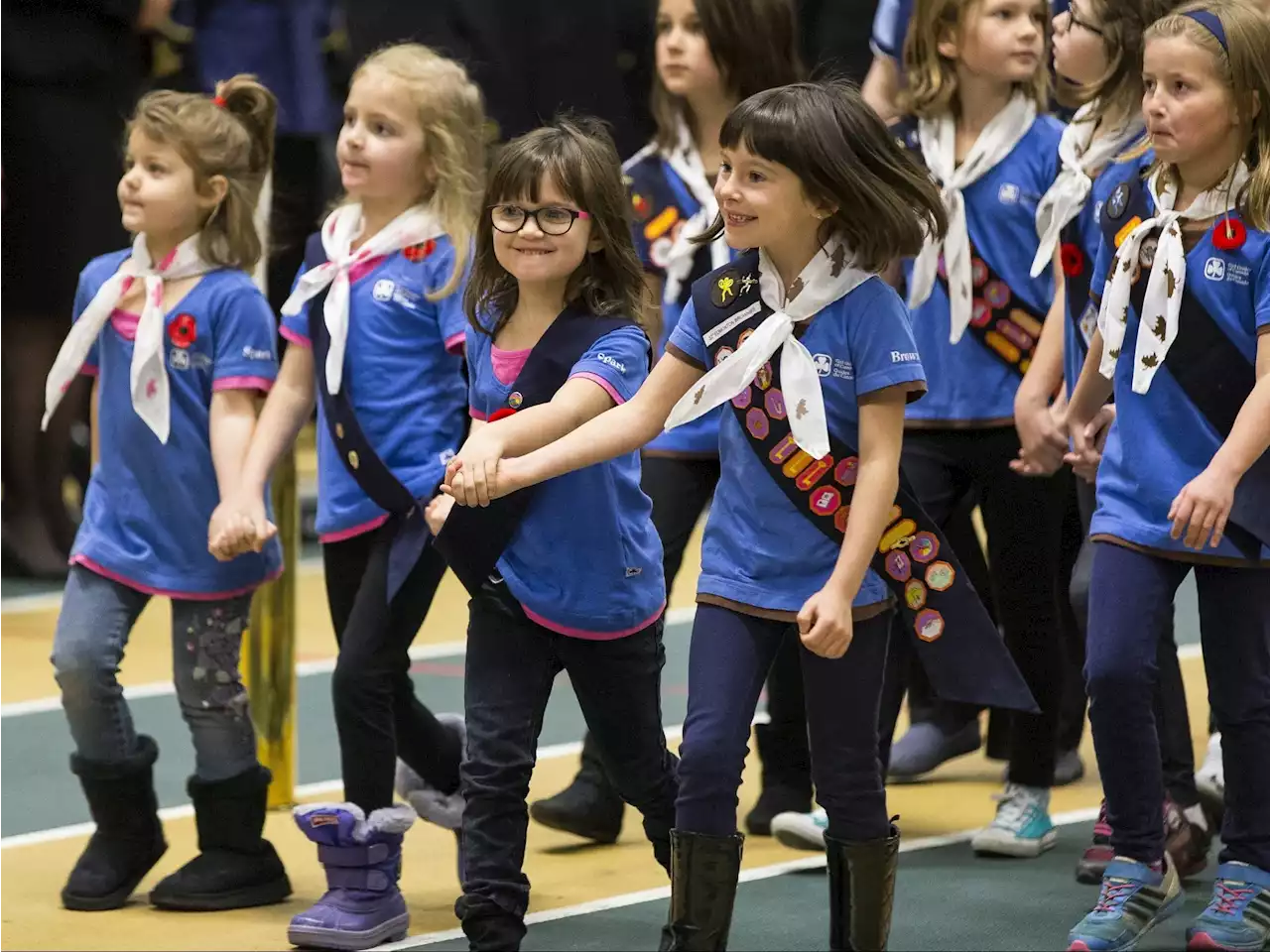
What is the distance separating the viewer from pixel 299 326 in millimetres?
4676

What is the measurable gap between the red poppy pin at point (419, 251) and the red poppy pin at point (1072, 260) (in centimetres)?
136

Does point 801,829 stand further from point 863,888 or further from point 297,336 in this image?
point 297,336

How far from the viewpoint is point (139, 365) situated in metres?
4.53

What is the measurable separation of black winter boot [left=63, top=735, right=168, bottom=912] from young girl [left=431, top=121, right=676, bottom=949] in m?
0.98

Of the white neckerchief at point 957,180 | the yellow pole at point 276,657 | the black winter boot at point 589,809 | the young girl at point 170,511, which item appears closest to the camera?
the young girl at point 170,511

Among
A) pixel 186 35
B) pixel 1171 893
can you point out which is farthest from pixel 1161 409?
pixel 186 35

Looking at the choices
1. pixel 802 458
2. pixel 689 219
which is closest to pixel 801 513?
pixel 802 458

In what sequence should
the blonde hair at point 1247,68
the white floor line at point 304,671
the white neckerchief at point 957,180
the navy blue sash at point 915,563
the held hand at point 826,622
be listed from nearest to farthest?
the held hand at point 826,622
the navy blue sash at point 915,563
the blonde hair at point 1247,68
the white neckerchief at point 957,180
the white floor line at point 304,671

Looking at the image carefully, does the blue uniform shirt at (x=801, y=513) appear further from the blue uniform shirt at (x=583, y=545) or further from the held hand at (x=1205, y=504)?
the held hand at (x=1205, y=504)

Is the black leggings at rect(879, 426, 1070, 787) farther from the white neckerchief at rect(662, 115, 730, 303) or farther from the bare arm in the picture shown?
the bare arm

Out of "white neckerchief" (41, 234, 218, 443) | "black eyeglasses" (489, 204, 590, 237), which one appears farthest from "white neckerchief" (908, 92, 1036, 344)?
"white neckerchief" (41, 234, 218, 443)

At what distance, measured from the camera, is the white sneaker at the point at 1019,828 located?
4.96 m

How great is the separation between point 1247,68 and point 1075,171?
0.83m

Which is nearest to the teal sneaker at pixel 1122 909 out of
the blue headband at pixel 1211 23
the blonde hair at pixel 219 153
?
the blue headband at pixel 1211 23
